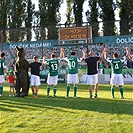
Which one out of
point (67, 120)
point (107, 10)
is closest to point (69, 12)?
point (107, 10)

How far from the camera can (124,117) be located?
7.30 meters

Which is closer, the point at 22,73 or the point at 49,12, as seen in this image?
the point at 22,73

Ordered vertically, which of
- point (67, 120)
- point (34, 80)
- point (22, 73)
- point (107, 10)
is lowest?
point (67, 120)

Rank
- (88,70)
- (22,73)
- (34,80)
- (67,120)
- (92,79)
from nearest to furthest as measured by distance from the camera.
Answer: (67,120), (92,79), (88,70), (22,73), (34,80)

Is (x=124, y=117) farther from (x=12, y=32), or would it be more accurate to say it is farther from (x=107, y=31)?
(x=12, y=32)

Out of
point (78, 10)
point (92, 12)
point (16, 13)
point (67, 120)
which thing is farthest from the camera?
point (16, 13)

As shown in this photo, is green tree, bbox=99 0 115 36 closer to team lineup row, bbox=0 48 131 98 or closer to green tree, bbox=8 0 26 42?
green tree, bbox=8 0 26 42

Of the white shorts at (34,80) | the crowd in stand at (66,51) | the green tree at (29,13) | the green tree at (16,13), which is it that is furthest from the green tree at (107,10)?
the white shorts at (34,80)

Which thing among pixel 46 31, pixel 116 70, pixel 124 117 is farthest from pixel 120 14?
pixel 124 117

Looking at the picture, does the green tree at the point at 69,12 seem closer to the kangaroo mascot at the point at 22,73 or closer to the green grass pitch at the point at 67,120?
the kangaroo mascot at the point at 22,73

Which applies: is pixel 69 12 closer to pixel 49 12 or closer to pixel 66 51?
pixel 49 12

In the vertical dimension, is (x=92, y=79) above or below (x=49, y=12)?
below

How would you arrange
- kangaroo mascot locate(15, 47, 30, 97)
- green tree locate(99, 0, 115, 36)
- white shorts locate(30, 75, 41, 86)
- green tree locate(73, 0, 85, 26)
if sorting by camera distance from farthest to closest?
green tree locate(73, 0, 85, 26)
green tree locate(99, 0, 115, 36)
white shorts locate(30, 75, 41, 86)
kangaroo mascot locate(15, 47, 30, 97)

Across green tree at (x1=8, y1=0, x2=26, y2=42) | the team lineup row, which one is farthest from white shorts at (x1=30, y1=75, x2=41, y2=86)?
green tree at (x1=8, y1=0, x2=26, y2=42)
